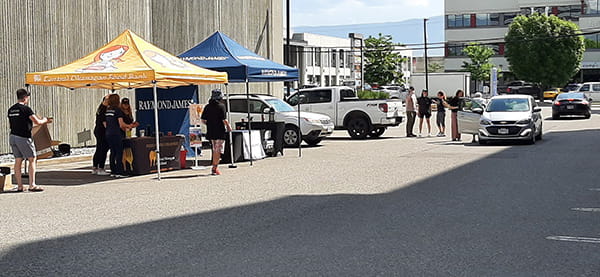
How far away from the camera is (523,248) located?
7941mm

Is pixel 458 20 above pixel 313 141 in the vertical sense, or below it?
above

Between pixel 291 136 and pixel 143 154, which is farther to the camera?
pixel 291 136

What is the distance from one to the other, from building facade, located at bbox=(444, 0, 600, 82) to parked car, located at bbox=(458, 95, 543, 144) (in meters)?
64.6

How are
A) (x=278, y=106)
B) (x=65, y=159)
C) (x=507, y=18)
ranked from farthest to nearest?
(x=507, y=18), (x=278, y=106), (x=65, y=159)

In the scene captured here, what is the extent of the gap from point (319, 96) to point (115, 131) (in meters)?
12.8

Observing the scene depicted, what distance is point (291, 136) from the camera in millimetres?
23609

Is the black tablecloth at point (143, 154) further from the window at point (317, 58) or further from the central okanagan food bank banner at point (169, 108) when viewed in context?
the window at point (317, 58)

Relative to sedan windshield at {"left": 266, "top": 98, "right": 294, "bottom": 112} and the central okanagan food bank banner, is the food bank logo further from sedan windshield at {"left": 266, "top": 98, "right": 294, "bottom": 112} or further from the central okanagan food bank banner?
sedan windshield at {"left": 266, "top": 98, "right": 294, "bottom": 112}

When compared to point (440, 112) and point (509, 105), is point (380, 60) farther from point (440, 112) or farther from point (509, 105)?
point (509, 105)

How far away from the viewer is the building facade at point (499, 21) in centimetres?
8394

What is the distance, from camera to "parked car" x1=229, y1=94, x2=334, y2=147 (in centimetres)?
2339

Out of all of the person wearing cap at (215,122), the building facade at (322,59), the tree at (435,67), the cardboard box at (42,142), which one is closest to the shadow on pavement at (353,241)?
the person wearing cap at (215,122)

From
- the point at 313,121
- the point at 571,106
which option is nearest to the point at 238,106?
the point at 313,121

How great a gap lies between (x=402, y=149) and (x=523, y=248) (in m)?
14.2
